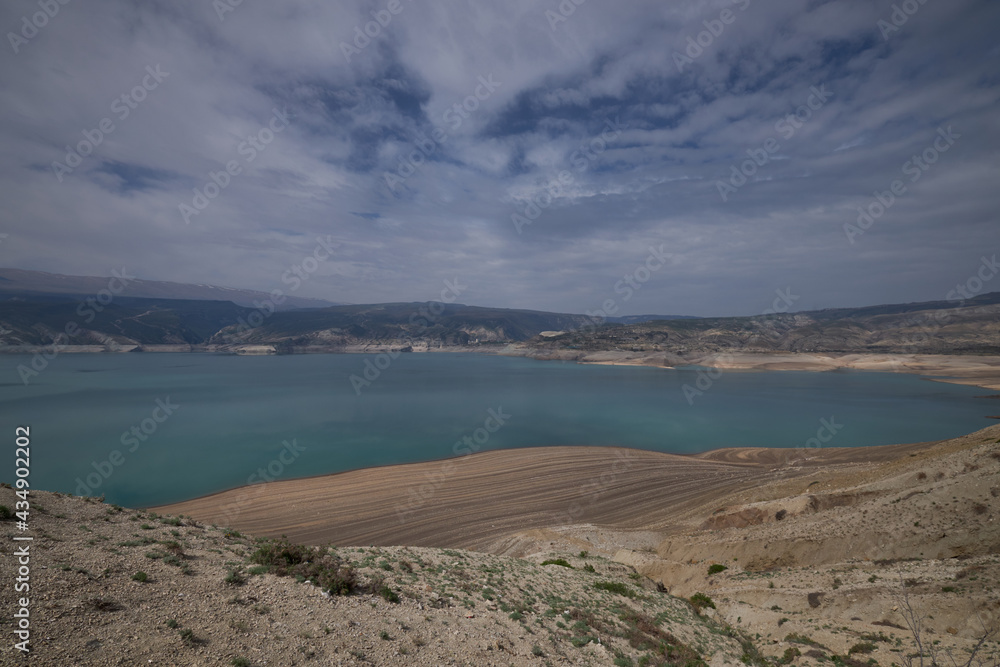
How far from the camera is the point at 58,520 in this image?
25.5 feet

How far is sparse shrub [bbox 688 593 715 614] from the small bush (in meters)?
2.49

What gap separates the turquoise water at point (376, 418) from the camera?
30.0 m

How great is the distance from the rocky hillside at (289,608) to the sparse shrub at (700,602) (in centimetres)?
141

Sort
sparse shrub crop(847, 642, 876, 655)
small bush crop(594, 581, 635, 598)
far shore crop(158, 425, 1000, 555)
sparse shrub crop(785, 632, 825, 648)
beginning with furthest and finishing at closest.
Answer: far shore crop(158, 425, 1000, 555) → small bush crop(594, 581, 635, 598) → sparse shrub crop(785, 632, 825, 648) → sparse shrub crop(847, 642, 876, 655)

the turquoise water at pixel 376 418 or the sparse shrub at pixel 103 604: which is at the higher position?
the sparse shrub at pixel 103 604

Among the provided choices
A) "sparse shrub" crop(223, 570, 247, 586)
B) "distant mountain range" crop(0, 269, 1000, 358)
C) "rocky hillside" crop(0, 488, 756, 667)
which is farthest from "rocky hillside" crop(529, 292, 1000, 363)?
"sparse shrub" crop(223, 570, 247, 586)

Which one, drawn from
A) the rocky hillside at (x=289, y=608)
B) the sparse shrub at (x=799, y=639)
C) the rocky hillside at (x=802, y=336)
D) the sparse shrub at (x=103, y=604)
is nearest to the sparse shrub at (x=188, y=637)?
the rocky hillside at (x=289, y=608)

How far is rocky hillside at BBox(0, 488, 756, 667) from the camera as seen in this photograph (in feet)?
16.2

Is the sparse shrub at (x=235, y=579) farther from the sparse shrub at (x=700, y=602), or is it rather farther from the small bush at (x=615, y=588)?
the sparse shrub at (x=700, y=602)

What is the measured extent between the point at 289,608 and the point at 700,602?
40.1 feet

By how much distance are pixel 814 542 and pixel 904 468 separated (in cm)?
726

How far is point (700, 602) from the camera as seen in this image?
12.4 meters

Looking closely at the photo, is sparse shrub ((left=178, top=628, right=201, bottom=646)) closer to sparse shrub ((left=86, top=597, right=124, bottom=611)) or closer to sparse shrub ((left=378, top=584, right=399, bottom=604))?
sparse shrub ((left=86, top=597, right=124, bottom=611))

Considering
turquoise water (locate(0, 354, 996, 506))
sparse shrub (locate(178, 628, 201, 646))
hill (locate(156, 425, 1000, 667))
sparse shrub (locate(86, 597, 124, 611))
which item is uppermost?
sparse shrub (locate(86, 597, 124, 611))
